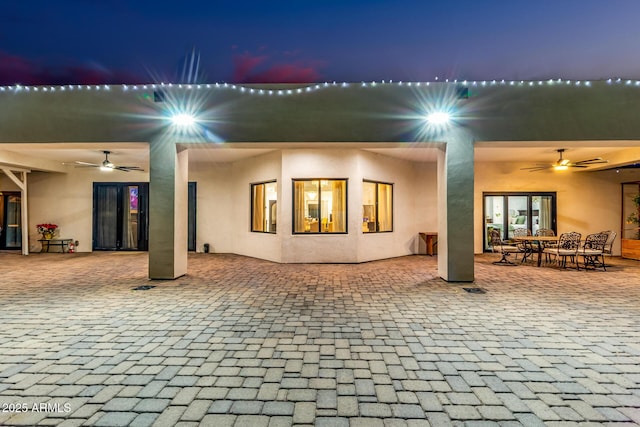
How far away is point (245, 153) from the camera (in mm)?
8992

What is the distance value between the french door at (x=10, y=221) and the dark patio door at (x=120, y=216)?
2947 millimetres

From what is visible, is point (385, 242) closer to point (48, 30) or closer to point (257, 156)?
point (257, 156)

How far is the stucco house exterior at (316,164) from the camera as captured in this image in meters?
5.94

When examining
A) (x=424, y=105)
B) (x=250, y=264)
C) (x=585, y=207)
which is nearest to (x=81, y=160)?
(x=250, y=264)

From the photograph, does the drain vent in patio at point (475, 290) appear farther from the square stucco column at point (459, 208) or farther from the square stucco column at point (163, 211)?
the square stucco column at point (163, 211)

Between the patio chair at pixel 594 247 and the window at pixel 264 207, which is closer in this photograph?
the patio chair at pixel 594 247

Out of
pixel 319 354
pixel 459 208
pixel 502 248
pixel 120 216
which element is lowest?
pixel 319 354

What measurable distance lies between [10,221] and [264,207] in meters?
9.74

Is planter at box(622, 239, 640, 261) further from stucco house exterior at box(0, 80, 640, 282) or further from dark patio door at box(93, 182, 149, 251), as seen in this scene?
dark patio door at box(93, 182, 149, 251)

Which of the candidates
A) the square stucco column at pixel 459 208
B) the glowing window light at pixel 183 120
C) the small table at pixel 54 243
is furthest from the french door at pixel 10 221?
the square stucco column at pixel 459 208

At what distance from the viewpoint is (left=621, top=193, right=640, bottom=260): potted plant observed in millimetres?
9046

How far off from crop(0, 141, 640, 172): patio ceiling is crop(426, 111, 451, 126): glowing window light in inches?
16.7

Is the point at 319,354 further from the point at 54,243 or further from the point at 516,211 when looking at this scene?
the point at 54,243

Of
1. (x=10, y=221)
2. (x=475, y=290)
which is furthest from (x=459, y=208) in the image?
(x=10, y=221)
